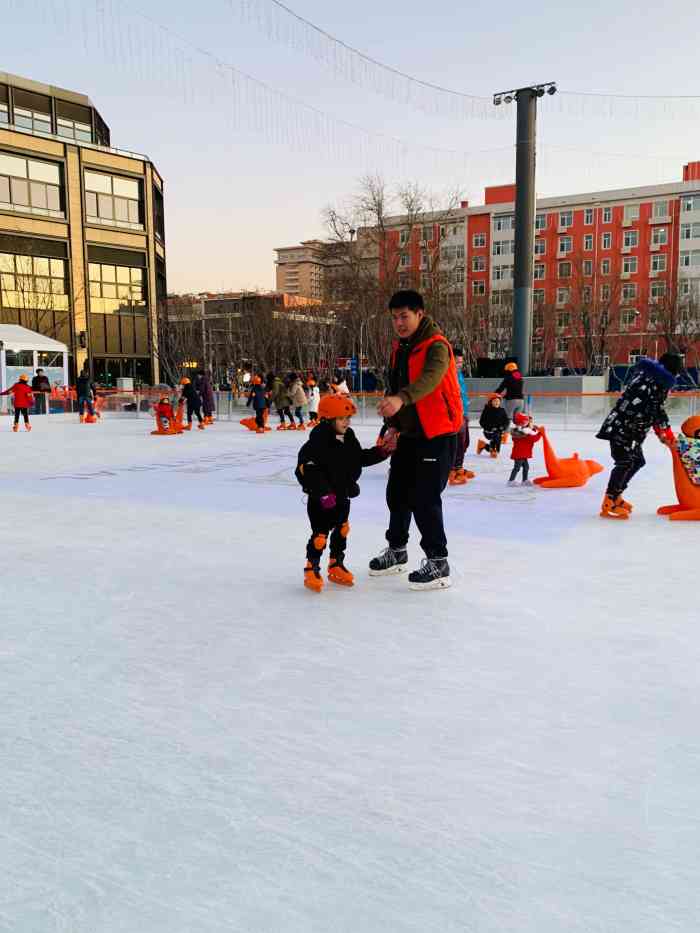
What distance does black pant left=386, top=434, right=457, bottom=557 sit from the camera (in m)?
3.73

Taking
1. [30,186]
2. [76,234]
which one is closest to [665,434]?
[76,234]

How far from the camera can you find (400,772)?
1.99 metres

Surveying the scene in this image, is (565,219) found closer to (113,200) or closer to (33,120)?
(113,200)

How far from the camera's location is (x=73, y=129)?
3953 centimetres

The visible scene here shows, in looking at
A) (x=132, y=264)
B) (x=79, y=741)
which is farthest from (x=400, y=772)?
(x=132, y=264)

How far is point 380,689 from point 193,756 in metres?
0.73

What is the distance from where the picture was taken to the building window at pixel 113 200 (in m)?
37.8

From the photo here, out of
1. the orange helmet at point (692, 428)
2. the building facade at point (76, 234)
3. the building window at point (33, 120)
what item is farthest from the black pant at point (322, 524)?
the building window at point (33, 120)

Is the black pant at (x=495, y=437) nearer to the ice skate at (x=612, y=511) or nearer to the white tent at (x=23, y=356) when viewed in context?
the ice skate at (x=612, y=511)

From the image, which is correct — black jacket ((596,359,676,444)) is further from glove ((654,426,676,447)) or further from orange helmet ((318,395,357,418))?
orange helmet ((318,395,357,418))

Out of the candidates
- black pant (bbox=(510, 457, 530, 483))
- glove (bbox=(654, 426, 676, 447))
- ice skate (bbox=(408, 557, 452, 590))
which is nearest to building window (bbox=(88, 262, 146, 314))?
black pant (bbox=(510, 457, 530, 483))

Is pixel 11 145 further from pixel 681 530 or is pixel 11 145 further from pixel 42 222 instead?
pixel 681 530

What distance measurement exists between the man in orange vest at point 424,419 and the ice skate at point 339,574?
329 millimetres

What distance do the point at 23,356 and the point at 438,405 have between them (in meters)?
23.3
